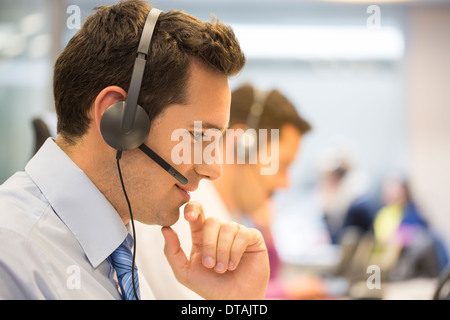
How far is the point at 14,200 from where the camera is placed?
0.80 metres

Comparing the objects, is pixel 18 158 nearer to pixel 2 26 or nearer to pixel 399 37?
pixel 2 26

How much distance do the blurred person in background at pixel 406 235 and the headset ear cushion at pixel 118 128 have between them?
2.51m

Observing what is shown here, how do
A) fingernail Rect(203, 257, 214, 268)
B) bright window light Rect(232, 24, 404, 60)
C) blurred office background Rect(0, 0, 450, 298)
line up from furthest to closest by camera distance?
bright window light Rect(232, 24, 404, 60), blurred office background Rect(0, 0, 450, 298), fingernail Rect(203, 257, 214, 268)

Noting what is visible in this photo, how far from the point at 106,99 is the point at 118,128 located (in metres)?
0.08

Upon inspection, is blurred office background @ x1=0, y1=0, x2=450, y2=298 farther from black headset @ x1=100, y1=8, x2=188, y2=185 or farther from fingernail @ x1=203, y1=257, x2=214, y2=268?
black headset @ x1=100, y1=8, x2=188, y2=185

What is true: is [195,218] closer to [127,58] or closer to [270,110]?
[127,58]

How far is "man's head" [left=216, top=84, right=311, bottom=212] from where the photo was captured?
185 cm

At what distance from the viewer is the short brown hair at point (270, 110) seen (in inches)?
72.3

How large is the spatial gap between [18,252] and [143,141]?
28 centimetres

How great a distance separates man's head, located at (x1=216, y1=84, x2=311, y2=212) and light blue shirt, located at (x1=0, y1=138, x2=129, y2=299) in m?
0.97

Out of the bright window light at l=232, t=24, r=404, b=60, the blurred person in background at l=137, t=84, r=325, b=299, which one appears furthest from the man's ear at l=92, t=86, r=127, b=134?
the bright window light at l=232, t=24, r=404, b=60

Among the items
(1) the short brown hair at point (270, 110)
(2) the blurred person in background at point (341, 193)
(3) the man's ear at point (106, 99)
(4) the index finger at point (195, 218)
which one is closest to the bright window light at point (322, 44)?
(2) the blurred person in background at point (341, 193)

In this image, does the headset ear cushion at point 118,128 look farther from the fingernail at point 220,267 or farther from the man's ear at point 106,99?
the fingernail at point 220,267
